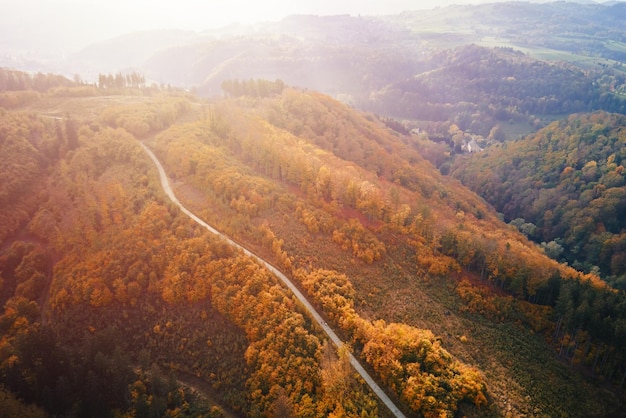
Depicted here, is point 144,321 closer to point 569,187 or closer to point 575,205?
point 575,205

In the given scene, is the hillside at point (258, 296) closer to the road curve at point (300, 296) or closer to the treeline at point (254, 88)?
the road curve at point (300, 296)

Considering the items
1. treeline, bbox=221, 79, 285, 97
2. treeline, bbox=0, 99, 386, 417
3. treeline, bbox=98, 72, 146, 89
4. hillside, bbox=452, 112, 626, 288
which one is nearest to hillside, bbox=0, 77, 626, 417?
treeline, bbox=0, 99, 386, 417

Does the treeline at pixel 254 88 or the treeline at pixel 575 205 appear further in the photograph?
the treeline at pixel 254 88

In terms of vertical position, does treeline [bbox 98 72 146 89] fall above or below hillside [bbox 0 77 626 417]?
above

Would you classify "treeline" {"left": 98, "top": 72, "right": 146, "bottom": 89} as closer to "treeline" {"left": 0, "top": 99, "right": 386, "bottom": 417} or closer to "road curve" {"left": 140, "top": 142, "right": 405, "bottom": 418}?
"road curve" {"left": 140, "top": 142, "right": 405, "bottom": 418}

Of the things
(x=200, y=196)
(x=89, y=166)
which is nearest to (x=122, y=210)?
(x=200, y=196)

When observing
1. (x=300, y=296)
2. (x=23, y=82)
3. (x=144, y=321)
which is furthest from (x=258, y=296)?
(x=23, y=82)

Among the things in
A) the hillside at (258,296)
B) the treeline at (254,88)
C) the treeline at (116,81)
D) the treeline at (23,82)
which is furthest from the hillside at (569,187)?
the treeline at (23,82)

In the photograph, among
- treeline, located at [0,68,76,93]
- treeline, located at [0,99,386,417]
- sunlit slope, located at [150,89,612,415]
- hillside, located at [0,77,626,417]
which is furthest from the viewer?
treeline, located at [0,68,76,93]

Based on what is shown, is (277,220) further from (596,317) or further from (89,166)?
(596,317)
